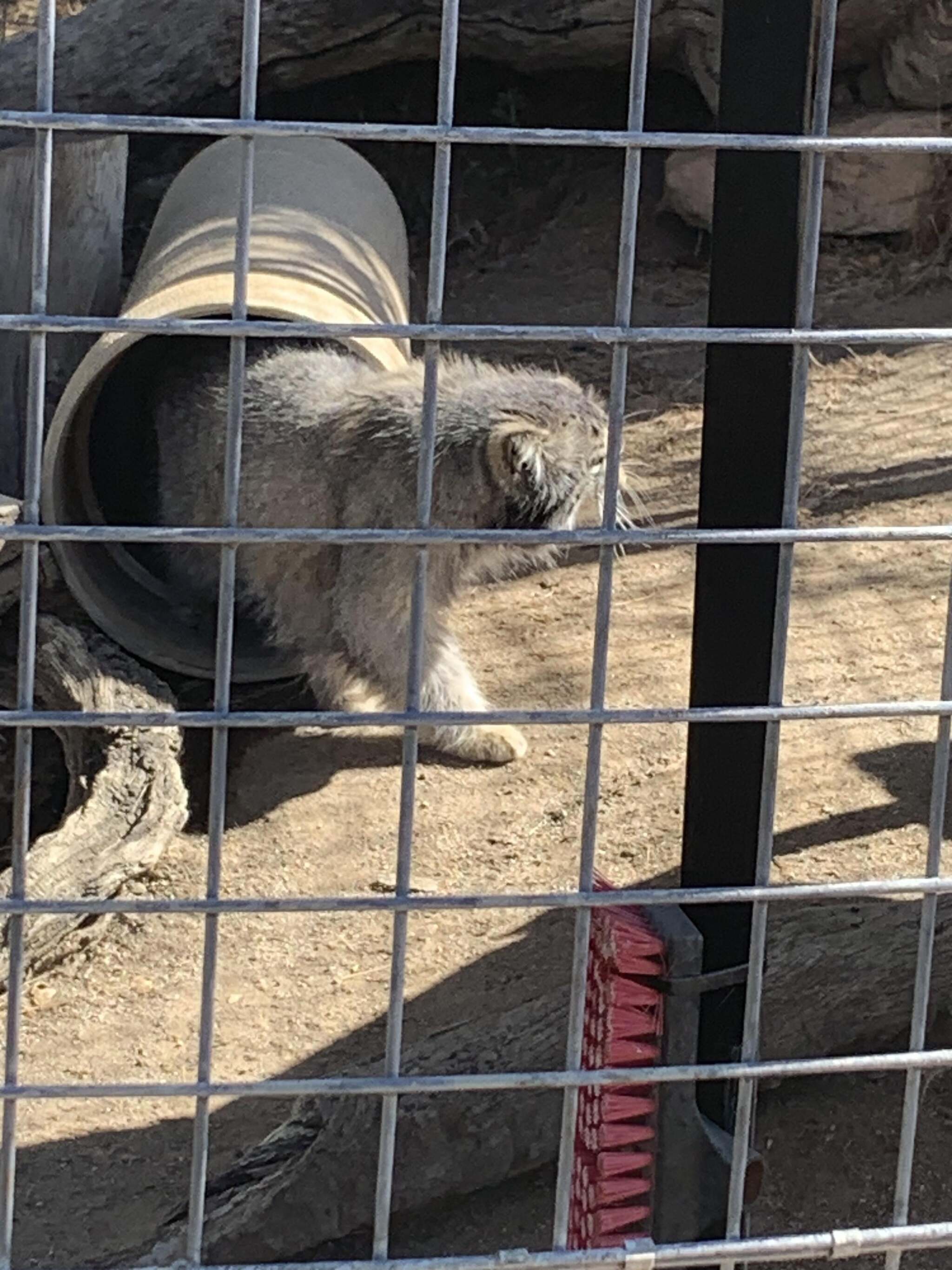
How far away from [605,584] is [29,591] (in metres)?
0.54

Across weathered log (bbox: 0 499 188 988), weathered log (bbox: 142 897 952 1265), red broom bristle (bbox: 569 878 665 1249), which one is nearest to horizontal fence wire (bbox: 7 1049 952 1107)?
red broom bristle (bbox: 569 878 665 1249)

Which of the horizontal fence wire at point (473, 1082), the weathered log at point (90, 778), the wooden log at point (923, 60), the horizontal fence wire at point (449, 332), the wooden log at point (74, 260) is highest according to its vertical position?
the wooden log at point (923, 60)

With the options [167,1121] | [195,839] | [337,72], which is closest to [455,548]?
[195,839]

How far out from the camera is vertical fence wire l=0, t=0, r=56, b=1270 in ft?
5.03

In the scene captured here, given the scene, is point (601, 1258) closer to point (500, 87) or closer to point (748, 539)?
point (748, 539)

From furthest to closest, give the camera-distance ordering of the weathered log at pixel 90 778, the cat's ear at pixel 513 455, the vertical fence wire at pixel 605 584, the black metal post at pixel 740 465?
the cat's ear at pixel 513 455 < the weathered log at pixel 90 778 < the black metal post at pixel 740 465 < the vertical fence wire at pixel 605 584

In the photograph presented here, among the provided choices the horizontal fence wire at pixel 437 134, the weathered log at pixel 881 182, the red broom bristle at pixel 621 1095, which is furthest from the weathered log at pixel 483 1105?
the weathered log at pixel 881 182

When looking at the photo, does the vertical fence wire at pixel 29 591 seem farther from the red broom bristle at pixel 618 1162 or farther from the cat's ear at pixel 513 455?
the cat's ear at pixel 513 455

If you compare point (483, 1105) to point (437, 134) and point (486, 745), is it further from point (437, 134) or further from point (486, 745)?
point (486, 745)

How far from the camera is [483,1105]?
2629 mm

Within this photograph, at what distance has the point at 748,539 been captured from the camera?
170 cm

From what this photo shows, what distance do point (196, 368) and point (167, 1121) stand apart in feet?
8.44

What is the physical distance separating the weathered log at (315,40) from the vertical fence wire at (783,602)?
197 inches

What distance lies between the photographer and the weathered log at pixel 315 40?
6.47 meters
